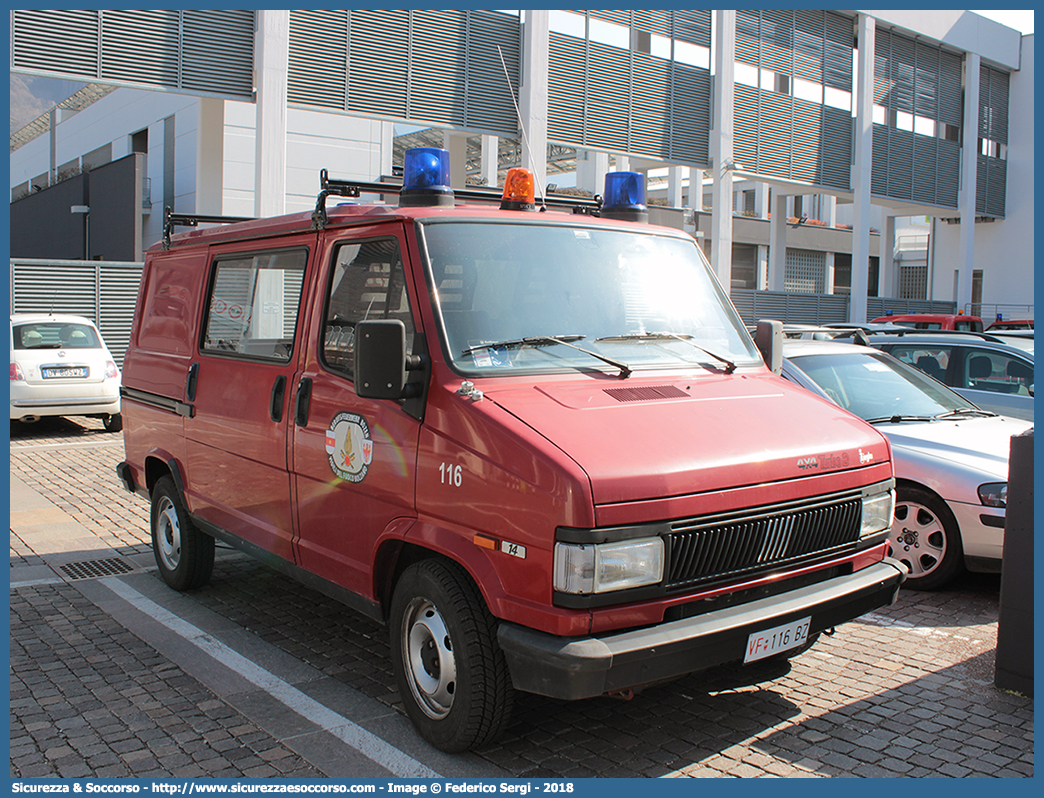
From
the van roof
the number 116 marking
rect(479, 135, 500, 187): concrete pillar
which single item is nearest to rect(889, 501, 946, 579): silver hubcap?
the van roof

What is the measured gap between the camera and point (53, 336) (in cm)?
1320

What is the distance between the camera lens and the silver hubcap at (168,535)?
243 inches

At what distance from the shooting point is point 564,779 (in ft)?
11.9

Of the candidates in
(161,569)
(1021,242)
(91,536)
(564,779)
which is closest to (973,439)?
(564,779)

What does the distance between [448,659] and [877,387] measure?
472cm

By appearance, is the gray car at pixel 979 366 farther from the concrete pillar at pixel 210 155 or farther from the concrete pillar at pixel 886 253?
the concrete pillar at pixel 886 253

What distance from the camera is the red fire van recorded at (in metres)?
3.38

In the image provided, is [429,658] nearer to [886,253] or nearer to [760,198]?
[886,253]

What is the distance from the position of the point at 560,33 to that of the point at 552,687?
19.8 meters

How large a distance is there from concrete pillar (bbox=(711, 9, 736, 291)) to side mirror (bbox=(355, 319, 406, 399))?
20931mm

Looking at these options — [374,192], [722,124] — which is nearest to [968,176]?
[722,124]

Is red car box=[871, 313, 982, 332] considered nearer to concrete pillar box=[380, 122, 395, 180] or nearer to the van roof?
the van roof

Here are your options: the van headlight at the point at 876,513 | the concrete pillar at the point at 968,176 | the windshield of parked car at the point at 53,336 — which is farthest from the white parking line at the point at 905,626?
the concrete pillar at the point at 968,176

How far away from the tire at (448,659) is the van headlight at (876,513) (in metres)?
1.77
